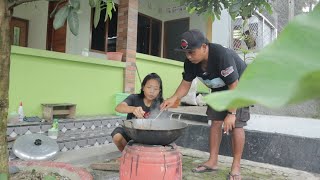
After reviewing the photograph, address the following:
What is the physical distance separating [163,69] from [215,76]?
4005mm

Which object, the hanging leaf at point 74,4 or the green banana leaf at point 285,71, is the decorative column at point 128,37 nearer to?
the hanging leaf at point 74,4

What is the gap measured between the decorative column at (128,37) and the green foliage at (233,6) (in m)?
2.81

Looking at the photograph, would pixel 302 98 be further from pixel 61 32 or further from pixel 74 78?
pixel 61 32

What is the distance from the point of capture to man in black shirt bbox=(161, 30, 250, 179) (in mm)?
3008

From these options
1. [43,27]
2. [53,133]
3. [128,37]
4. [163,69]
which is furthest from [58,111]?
[43,27]

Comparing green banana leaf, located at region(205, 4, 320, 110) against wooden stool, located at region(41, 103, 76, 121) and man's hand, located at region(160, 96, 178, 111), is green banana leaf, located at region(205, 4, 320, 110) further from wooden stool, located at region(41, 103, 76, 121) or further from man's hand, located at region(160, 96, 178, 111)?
wooden stool, located at region(41, 103, 76, 121)

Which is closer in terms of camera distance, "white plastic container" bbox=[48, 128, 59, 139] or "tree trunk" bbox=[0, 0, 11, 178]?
"tree trunk" bbox=[0, 0, 11, 178]

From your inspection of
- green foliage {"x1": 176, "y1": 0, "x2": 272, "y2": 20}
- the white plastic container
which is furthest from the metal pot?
the white plastic container

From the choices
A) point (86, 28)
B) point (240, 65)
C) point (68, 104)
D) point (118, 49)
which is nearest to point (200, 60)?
point (240, 65)

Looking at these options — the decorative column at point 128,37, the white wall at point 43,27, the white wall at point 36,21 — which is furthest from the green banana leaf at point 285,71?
the white wall at point 36,21

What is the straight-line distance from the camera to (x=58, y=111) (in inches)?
188

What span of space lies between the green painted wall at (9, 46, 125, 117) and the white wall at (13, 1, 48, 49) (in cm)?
286

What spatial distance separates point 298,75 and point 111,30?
8119mm

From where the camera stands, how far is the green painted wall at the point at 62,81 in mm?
4438
